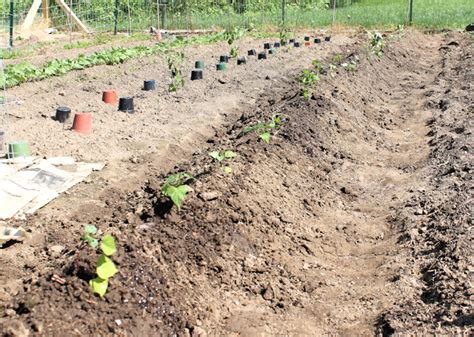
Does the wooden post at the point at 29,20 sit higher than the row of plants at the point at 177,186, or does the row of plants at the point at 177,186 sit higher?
the wooden post at the point at 29,20

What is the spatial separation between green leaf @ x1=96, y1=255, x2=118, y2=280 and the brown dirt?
0.09 m

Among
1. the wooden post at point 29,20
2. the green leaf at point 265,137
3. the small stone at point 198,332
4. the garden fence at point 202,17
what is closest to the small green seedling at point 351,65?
the green leaf at point 265,137

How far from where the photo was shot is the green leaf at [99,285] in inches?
144

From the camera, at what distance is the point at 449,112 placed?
33.3 feet

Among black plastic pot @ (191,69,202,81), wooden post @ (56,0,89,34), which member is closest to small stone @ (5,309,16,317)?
black plastic pot @ (191,69,202,81)

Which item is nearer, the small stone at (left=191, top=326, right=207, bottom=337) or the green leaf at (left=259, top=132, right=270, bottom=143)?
the small stone at (left=191, top=326, right=207, bottom=337)

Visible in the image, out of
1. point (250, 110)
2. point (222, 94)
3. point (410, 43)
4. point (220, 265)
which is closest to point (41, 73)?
point (222, 94)

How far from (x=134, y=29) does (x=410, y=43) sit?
12460 mm

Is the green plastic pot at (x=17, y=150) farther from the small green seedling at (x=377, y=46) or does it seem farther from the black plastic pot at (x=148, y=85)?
the small green seedling at (x=377, y=46)

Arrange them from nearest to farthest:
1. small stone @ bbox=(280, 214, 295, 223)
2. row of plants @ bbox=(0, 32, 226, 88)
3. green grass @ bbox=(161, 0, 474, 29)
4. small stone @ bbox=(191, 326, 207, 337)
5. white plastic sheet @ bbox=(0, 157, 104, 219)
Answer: small stone @ bbox=(191, 326, 207, 337), small stone @ bbox=(280, 214, 295, 223), white plastic sheet @ bbox=(0, 157, 104, 219), row of plants @ bbox=(0, 32, 226, 88), green grass @ bbox=(161, 0, 474, 29)

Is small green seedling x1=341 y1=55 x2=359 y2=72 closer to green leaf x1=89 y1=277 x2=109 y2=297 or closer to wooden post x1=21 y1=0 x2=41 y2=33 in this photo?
green leaf x1=89 y1=277 x2=109 y2=297

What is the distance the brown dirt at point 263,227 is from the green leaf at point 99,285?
0.14 ft

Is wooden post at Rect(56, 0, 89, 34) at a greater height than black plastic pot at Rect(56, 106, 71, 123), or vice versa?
wooden post at Rect(56, 0, 89, 34)

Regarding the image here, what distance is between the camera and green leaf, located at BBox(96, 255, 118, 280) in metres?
3.67
